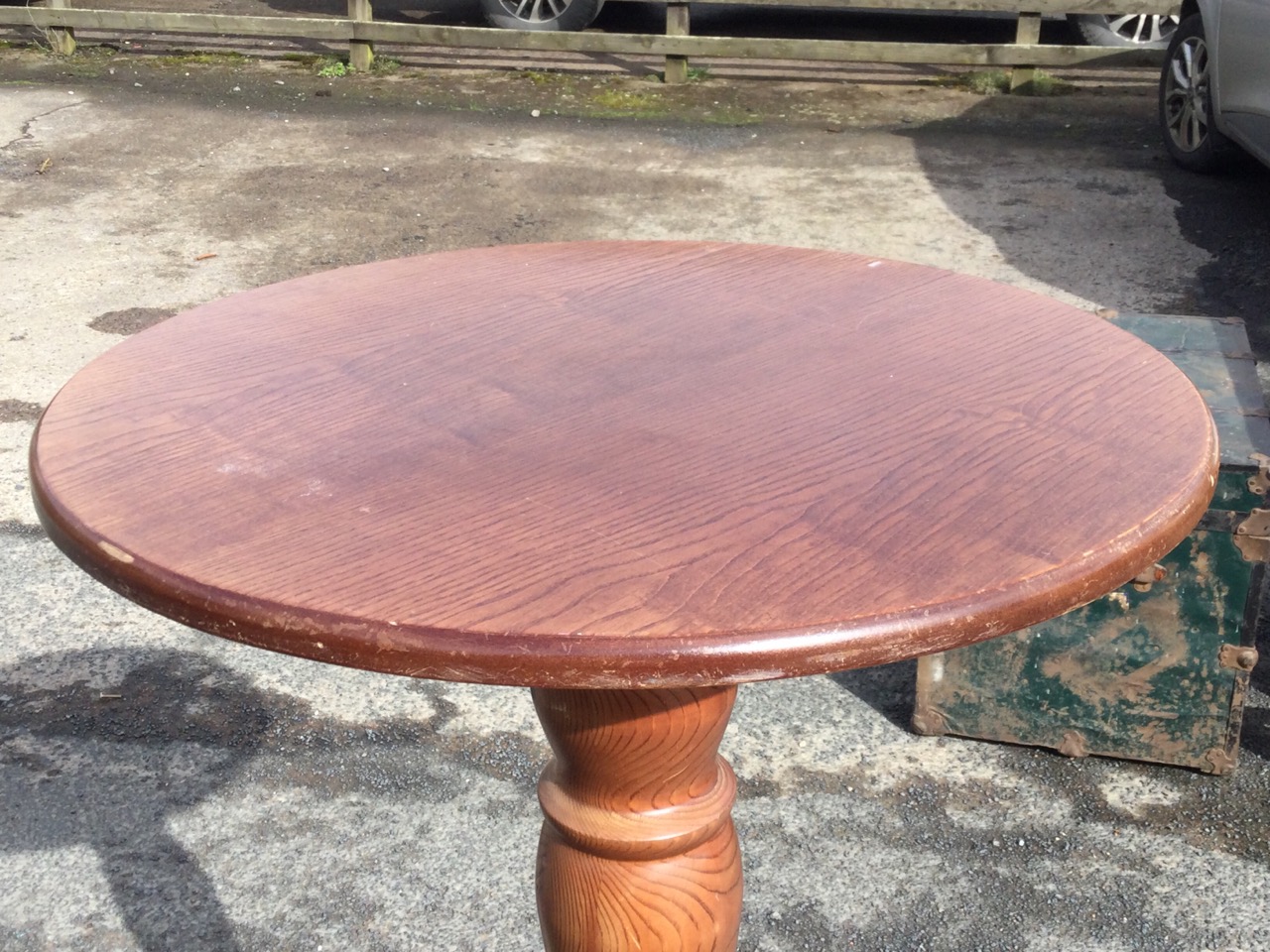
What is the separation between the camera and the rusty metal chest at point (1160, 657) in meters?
2.35

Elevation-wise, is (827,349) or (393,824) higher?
(827,349)

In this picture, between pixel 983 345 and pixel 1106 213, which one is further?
pixel 1106 213

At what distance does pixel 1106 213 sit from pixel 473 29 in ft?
12.3

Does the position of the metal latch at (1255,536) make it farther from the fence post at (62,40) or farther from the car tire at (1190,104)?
the fence post at (62,40)

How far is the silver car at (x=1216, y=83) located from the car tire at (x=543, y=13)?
3.52 m

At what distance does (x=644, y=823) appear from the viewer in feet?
4.61

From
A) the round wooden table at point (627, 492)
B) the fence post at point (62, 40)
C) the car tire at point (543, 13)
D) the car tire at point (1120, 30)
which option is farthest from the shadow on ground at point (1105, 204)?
the fence post at point (62, 40)

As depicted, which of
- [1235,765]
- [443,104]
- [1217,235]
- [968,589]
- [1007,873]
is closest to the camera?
[968,589]

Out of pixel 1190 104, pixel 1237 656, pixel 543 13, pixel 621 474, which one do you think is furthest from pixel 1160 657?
pixel 543 13

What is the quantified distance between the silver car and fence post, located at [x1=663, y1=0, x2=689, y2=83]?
8.34 feet

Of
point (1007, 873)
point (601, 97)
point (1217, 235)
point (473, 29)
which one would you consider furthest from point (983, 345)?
point (473, 29)

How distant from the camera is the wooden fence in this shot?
7.12 m

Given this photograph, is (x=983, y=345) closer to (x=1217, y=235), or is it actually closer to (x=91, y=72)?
(x=1217, y=235)

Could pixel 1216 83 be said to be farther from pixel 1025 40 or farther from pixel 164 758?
pixel 164 758
